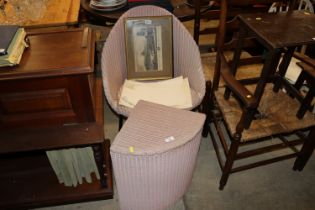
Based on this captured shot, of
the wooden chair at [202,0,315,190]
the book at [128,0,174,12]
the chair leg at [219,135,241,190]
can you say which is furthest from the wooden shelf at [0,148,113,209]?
the book at [128,0,174,12]

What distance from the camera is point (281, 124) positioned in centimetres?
145

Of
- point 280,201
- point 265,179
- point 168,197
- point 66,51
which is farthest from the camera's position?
point 265,179

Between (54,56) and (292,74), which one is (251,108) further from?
(54,56)

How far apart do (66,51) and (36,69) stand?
17 centimetres

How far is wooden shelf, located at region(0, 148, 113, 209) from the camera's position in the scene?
1528mm

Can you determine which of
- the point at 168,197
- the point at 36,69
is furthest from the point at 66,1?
the point at 168,197

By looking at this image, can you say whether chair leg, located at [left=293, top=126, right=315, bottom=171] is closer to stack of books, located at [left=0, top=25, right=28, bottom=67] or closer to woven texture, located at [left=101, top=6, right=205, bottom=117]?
woven texture, located at [left=101, top=6, right=205, bottom=117]

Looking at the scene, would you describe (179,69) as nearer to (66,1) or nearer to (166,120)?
(166,120)

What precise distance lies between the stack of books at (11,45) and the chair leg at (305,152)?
5.00 feet

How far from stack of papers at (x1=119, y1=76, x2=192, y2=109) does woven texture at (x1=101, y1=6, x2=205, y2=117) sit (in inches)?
1.5

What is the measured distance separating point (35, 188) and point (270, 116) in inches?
54.9

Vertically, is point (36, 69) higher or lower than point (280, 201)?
higher

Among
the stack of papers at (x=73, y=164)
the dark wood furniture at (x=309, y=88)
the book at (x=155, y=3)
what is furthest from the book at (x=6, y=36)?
the dark wood furniture at (x=309, y=88)

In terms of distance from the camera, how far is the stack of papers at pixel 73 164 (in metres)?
1.42
